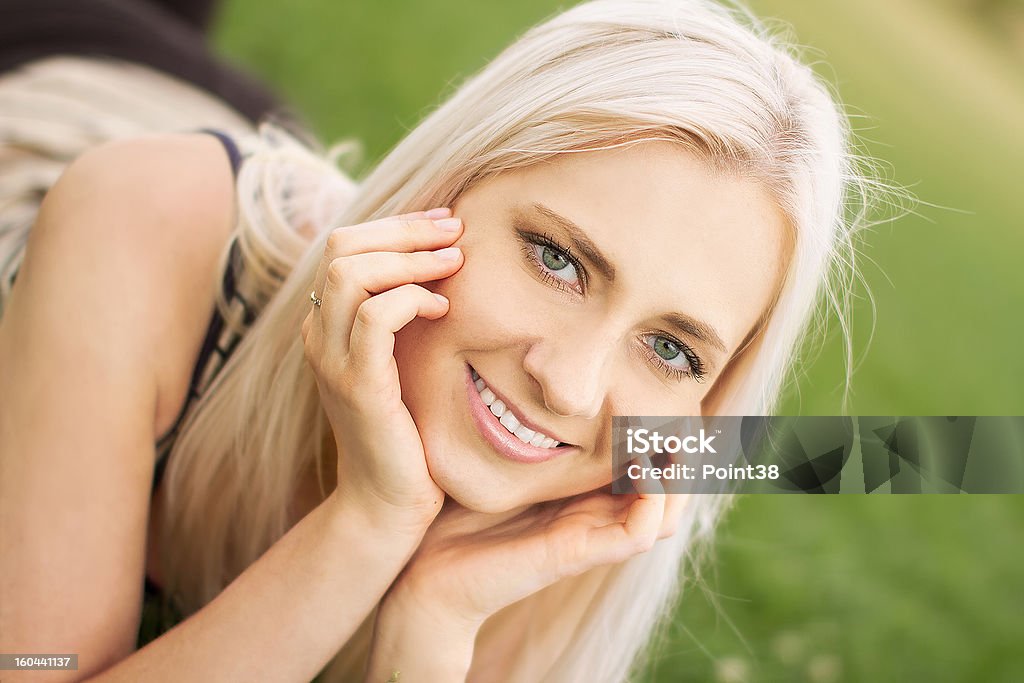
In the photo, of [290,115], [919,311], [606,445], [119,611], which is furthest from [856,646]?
[919,311]

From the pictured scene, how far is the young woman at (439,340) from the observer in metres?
2.08

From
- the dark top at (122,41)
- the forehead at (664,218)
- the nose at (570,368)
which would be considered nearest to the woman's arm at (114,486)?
the nose at (570,368)

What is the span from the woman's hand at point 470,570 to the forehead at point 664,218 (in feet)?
2.29

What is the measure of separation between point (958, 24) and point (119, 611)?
45.3ft

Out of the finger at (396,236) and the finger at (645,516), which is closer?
the finger at (396,236)

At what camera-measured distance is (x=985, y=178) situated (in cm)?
1238

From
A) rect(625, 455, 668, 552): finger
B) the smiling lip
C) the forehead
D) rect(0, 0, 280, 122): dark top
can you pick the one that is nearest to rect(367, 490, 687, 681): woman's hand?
rect(625, 455, 668, 552): finger

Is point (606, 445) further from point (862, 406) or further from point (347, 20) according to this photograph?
point (347, 20)

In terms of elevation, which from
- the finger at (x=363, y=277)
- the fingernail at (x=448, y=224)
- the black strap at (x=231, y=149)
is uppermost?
the fingernail at (x=448, y=224)

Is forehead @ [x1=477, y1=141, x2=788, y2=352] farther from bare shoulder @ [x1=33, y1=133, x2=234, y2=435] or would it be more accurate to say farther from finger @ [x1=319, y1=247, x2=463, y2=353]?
bare shoulder @ [x1=33, y1=133, x2=234, y2=435]

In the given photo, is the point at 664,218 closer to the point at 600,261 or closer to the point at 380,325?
the point at 600,261

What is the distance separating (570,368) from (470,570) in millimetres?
697

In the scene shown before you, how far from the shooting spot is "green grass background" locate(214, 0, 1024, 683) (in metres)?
4.10

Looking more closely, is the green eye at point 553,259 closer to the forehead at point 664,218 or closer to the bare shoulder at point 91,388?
the forehead at point 664,218
